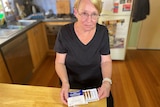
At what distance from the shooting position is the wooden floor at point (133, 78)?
1.77 metres

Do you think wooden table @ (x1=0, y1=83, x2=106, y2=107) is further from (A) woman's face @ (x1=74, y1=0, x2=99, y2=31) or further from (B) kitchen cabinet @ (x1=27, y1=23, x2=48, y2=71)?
(B) kitchen cabinet @ (x1=27, y1=23, x2=48, y2=71)

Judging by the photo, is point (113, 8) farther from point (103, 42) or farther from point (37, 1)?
point (37, 1)

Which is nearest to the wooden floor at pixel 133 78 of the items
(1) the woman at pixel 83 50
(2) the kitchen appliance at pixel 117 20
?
(2) the kitchen appliance at pixel 117 20

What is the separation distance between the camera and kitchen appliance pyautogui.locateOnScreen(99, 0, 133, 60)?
2.12m

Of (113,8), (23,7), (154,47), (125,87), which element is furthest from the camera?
(154,47)

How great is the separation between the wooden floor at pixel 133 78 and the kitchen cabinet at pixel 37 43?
173 mm

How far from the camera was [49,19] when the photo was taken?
2.47 meters

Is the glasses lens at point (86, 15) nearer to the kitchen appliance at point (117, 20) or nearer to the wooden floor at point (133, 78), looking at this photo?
the wooden floor at point (133, 78)

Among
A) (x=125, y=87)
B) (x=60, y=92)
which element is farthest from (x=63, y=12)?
(x=60, y=92)

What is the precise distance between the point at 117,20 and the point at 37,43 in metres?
1.38

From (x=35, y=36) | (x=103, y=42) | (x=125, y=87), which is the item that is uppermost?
(x=103, y=42)

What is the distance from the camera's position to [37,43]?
2332mm

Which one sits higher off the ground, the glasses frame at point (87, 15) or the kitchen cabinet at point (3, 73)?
the glasses frame at point (87, 15)

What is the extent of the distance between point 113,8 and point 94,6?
150 centimetres
